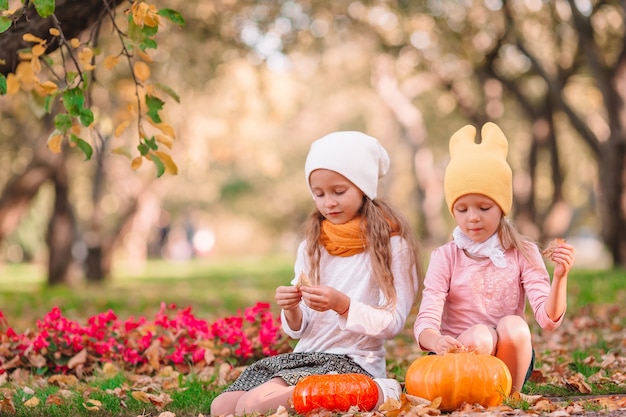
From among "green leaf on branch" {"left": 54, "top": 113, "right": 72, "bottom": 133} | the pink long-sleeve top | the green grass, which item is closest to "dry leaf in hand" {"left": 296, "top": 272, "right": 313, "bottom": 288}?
the pink long-sleeve top

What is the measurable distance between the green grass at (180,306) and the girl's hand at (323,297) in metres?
0.92

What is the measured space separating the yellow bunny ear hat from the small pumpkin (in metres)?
0.97

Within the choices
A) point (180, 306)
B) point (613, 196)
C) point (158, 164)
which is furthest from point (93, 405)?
point (613, 196)

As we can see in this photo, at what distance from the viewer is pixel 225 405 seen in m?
4.30

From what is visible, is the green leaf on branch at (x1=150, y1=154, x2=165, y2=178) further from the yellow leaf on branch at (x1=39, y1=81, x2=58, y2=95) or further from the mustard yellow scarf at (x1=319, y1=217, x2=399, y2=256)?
the mustard yellow scarf at (x1=319, y1=217, x2=399, y2=256)

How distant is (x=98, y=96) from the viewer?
18.9m

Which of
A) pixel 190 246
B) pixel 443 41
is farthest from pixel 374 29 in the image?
pixel 190 246

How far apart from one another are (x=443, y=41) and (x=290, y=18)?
3.29 meters

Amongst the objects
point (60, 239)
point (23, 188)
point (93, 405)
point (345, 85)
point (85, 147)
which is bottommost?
point (93, 405)

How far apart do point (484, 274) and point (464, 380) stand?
0.64 metres

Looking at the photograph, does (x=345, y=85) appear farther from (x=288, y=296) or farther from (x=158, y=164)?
(x=288, y=296)

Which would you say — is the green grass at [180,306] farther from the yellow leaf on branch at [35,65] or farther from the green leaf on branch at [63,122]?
the yellow leaf on branch at [35,65]

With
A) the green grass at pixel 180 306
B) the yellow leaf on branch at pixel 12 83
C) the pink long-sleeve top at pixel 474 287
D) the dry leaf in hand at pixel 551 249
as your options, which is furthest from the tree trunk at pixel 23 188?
the dry leaf in hand at pixel 551 249

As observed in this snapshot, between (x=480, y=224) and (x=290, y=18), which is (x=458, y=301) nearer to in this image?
(x=480, y=224)
